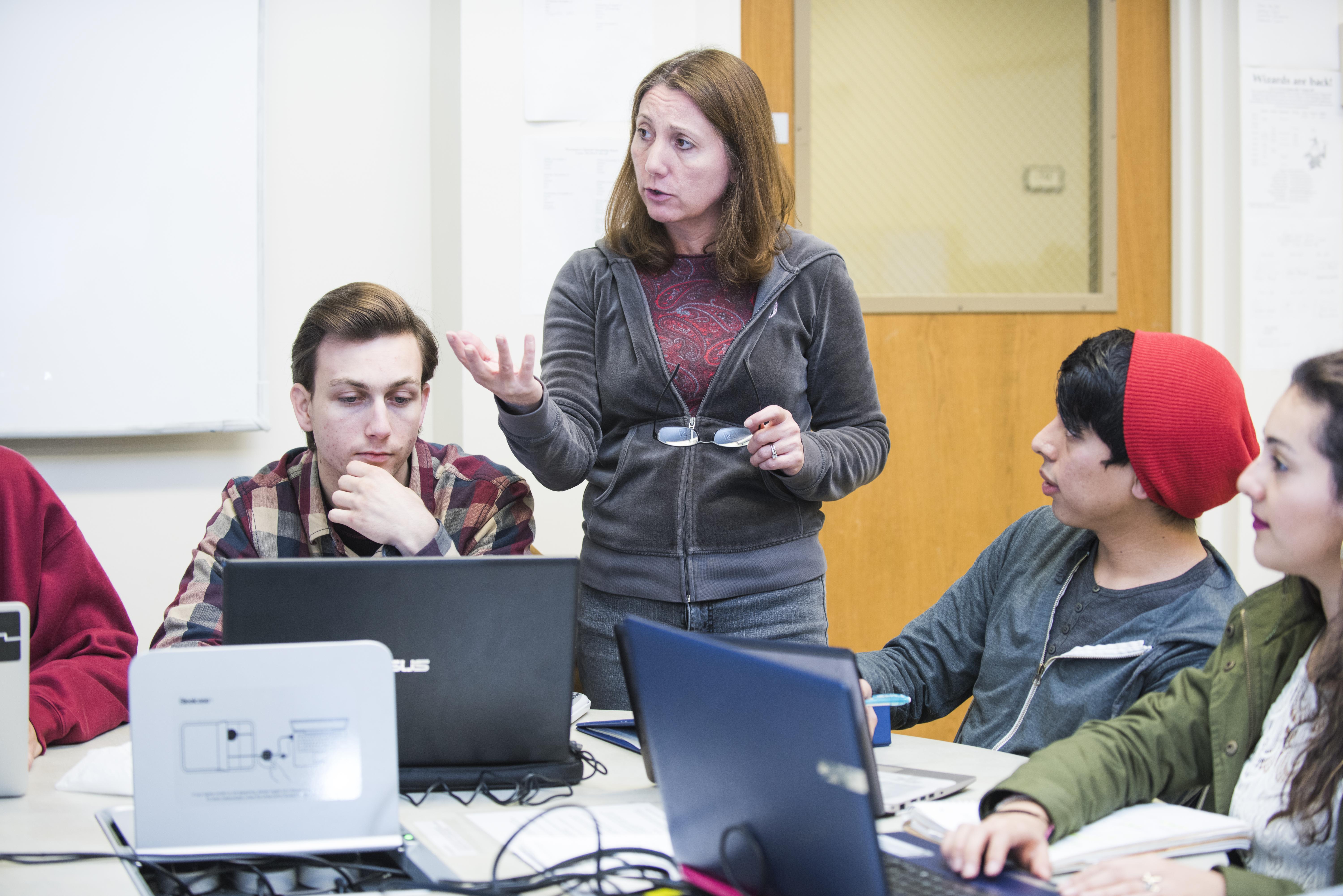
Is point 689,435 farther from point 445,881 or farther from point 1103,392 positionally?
point 445,881

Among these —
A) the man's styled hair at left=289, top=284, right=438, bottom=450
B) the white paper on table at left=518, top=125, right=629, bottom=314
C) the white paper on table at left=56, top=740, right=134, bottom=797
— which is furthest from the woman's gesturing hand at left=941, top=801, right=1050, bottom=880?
the white paper on table at left=518, top=125, right=629, bottom=314

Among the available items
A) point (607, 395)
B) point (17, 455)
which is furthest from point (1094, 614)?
point (17, 455)

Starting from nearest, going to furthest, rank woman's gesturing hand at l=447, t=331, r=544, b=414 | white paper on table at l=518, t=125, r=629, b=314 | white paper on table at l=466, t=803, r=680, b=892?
white paper on table at l=466, t=803, r=680, b=892, woman's gesturing hand at l=447, t=331, r=544, b=414, white paper on table at l=518, t=125, r=629, b=314

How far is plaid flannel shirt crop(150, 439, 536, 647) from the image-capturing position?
5.20 ft

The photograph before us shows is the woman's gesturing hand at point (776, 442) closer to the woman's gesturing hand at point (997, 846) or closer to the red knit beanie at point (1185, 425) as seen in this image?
the red knit beanie at point (1185, 425)

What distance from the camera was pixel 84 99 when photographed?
253 centimetres

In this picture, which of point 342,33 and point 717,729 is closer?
point 717,729

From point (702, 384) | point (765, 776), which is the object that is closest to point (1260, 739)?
point (765, 776)

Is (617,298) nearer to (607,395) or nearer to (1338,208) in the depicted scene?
(607,395)

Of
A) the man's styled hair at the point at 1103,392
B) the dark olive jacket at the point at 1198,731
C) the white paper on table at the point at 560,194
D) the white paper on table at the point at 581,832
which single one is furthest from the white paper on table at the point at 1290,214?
the white paper on table at the point at 581,832

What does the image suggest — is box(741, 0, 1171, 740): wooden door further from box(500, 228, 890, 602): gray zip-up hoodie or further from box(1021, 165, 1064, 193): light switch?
box(500, 228, 890, 602): gray zip-up hoodie

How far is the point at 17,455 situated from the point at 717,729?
1332 millimetres

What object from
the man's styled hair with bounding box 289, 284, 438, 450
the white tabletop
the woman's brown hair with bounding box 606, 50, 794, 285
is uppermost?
the woman's brown hair with bounding box 606, 50, 794, 285

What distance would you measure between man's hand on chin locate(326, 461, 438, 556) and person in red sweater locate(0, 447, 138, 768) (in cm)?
37
